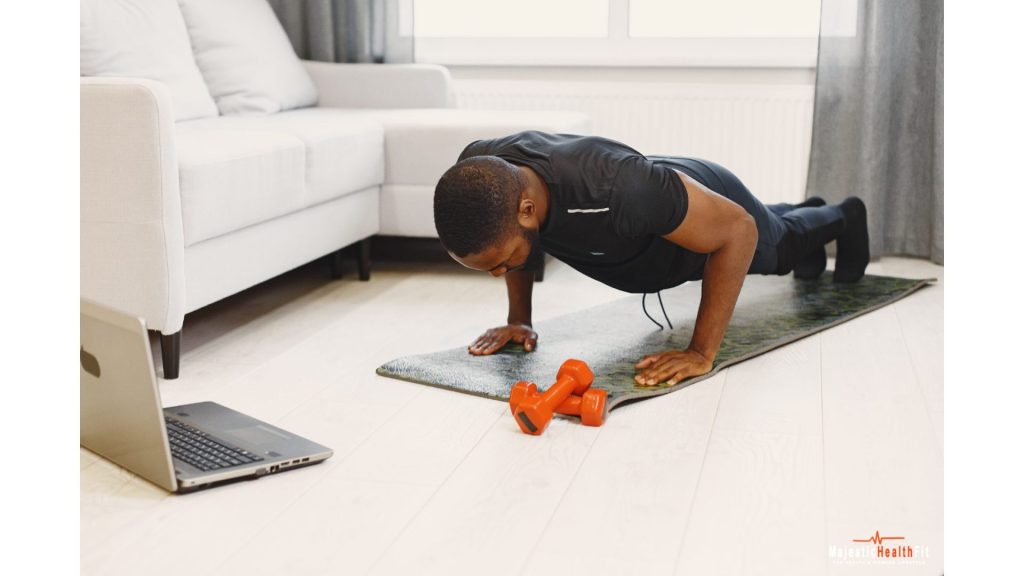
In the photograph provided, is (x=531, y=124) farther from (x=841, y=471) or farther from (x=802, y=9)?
(x=841, y=471)

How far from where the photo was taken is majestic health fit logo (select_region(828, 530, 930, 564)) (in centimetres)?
135

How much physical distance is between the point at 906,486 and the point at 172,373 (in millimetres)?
1366

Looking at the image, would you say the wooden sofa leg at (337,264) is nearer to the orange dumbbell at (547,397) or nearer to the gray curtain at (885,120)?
the orange dumbbell at (547,397)

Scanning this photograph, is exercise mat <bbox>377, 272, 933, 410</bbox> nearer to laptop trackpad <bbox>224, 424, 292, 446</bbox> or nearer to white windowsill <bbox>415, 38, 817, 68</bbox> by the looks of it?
laptop trackpad <bbox>224, 424, 292, 446</bbox>

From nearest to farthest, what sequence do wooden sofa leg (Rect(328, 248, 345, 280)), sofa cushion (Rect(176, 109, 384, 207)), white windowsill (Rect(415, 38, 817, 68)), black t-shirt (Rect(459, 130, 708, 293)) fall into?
black t-shirt (Rect(459, 130, 708, 293)) → sofa cushion (Rect(176, 109, 384, 207)) → wooden sofa leg (Rect(328, 248, 345, 280)) → white windowsill (Rect(415, 38, 817, 68))

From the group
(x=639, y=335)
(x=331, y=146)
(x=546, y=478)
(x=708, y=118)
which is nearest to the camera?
(x=546, y=478)

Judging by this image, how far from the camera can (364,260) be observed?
10.2 feet

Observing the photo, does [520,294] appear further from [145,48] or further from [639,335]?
[145,48]

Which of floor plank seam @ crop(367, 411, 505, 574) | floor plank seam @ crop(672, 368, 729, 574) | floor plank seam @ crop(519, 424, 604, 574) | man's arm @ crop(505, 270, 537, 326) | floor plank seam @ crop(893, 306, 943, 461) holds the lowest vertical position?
floor plank seam @ crop(367, 411, 505, 574)

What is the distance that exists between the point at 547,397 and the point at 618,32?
2390 mm

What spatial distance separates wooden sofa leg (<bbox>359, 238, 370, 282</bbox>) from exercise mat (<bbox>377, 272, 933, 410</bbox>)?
653 millimetres

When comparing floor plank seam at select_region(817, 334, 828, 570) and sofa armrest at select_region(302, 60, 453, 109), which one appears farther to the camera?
sofa armrest at select_region(302, 60, 453, 109)

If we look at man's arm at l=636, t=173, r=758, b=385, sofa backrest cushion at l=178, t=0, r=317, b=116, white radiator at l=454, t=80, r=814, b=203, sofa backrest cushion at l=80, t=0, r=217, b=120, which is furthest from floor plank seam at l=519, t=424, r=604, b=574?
white radiator at l=454, t=80, r=814, b=203

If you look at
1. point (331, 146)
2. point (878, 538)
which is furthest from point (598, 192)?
point (331, 146)
